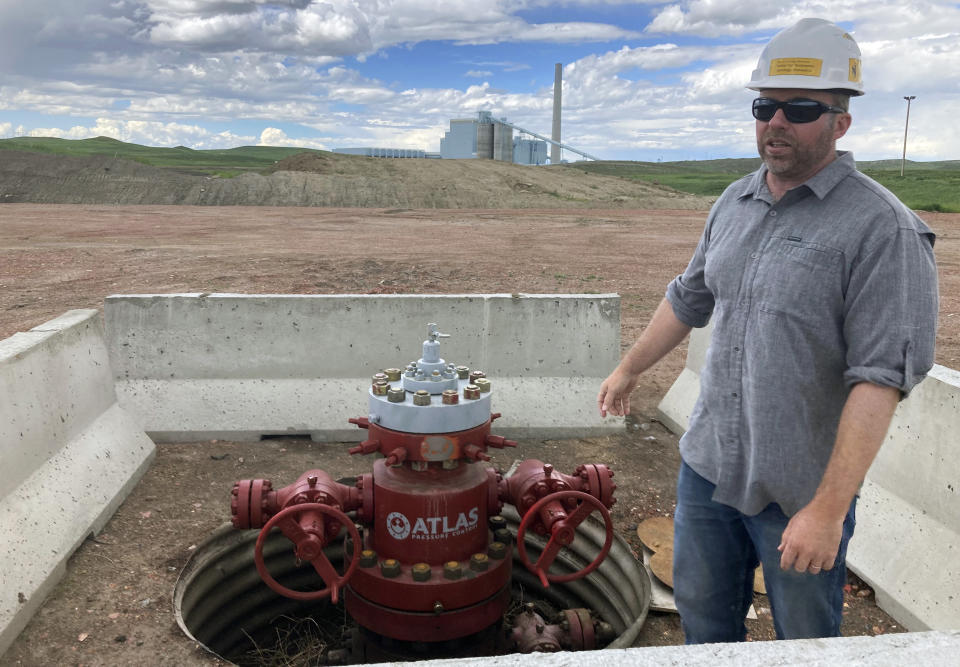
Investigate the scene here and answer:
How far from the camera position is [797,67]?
1.96 m

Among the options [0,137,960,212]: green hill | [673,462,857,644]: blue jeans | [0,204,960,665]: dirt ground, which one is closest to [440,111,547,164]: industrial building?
[0,137,960,212]: green hill

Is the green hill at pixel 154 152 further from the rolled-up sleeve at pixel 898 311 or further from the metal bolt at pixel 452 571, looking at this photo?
the rolled-up sleeve at pixel 898 311

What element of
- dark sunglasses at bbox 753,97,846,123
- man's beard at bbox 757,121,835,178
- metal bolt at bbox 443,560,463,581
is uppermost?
dark sunglasses at bbox 753,97,846,123

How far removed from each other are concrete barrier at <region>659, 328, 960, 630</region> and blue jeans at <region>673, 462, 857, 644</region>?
3.58 feet

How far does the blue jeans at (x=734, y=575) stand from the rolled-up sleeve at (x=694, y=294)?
1.57 ft

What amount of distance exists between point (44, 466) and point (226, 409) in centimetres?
129

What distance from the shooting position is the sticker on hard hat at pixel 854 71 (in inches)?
76.9

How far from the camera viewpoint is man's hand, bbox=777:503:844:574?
6.03ft

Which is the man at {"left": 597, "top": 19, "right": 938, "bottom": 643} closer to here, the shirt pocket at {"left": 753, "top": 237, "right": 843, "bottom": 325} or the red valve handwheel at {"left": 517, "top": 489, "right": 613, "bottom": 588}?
the shirt pocket at {"left": 753, "top": 237, "right": 843, "bottom": 325}

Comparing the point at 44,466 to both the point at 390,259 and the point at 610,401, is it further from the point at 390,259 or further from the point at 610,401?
the point at 390,259

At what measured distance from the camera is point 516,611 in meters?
4.06

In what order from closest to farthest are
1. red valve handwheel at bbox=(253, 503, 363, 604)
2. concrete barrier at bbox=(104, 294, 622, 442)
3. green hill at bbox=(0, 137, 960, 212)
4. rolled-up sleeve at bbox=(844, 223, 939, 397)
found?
rolled-up sleeve at bbox=(844, 223, 939, 397) → red valve handwheel at bbox=(253, 503, 363, 604) → concrete barrier at bbox=(104, 294, 622, 442) → green hill at bbox=(0, 137, 960, 212)

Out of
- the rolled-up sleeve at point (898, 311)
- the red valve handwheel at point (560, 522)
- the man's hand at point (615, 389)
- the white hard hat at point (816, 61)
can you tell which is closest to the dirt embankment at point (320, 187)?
the red valve handwheel at point (560, 522)

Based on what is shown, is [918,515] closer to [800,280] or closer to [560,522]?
[560,522]
